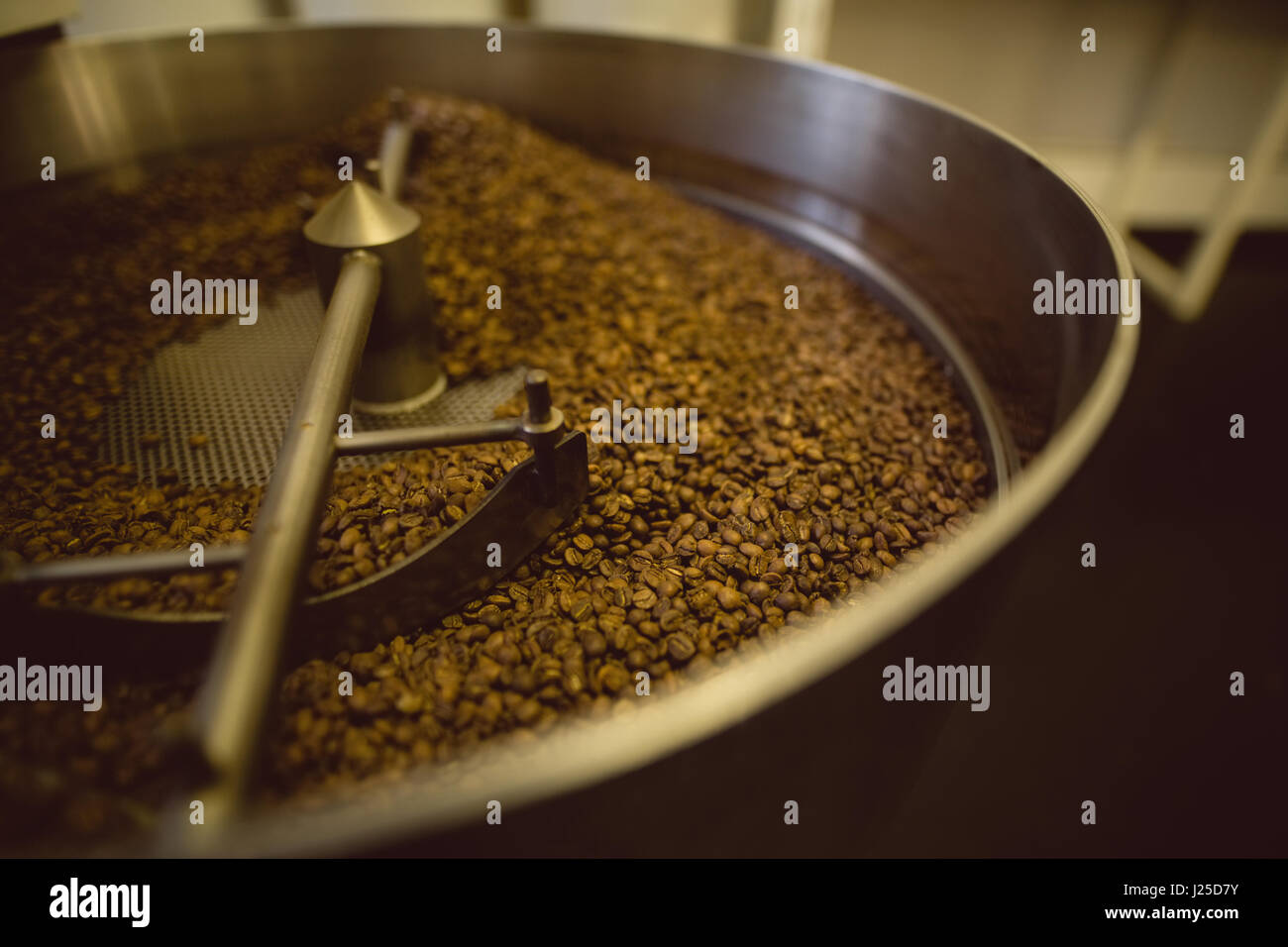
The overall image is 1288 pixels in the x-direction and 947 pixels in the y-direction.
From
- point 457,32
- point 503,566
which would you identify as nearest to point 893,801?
point 503,566

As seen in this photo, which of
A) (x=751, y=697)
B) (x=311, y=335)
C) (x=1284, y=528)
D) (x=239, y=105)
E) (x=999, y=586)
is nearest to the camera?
(x=751, y=697)

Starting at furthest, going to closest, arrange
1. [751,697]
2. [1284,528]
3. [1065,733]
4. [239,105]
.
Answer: [1284,528]
[239,105]
[1065,733]
[751,697]

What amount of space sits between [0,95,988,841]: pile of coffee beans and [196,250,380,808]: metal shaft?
0.12m

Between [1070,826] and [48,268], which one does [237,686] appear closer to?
[48,268]

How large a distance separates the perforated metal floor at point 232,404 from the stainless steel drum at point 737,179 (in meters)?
0.51

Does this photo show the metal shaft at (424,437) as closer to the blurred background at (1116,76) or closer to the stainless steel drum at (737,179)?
the stainless steel drum at (737,179)

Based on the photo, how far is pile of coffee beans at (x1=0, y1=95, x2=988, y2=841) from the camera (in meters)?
0.67

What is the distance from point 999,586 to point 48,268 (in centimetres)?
152

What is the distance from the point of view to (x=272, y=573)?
1.65 feet

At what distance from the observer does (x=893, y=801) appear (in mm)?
792
